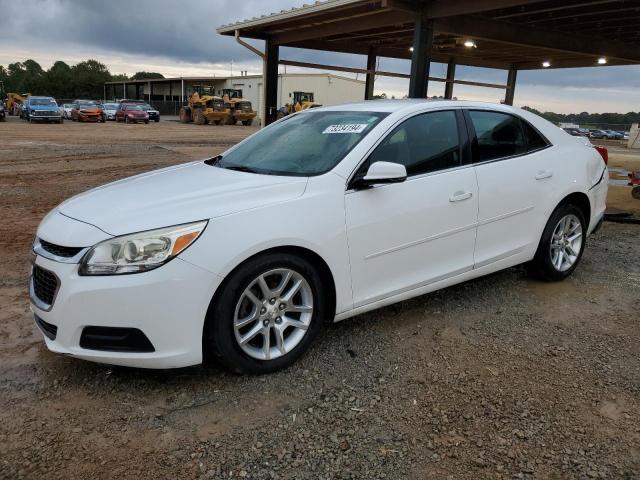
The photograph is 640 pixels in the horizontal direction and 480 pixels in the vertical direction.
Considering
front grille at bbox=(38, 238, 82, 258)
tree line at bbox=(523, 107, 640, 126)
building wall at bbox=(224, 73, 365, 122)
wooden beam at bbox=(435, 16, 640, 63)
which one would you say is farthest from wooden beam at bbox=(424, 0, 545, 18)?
tree line at bbox=(523, 107, 640, 126)

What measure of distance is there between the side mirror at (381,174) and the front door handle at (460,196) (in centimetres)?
61

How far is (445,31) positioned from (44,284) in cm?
966

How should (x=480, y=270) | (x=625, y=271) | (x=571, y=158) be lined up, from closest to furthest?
(x=480, y=270) → (x=571, y=158) → (x=625, y=271)

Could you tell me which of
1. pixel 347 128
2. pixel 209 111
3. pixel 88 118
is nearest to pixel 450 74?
pixel 347 128

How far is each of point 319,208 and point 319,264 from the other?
13.2 inches

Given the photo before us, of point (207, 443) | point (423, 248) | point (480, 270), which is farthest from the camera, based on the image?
point (480, 270)

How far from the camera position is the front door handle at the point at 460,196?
12.2ft

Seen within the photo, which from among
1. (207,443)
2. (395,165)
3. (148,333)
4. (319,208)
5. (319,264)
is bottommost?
(207,443)

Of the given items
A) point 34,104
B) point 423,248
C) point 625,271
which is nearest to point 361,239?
point 423,248

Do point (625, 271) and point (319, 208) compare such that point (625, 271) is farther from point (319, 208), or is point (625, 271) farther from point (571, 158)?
point (319, 208)

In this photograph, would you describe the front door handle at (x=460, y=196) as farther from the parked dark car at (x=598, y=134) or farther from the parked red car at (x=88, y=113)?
the parked dark car at (x=598, y=134)

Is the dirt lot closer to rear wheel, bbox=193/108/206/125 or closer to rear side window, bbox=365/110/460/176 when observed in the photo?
rear side window, bbox=365/110/460/176

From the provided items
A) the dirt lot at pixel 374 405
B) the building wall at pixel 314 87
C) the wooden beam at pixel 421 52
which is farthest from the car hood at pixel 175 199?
the building wall at pixel 314 87

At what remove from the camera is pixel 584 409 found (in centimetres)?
282
